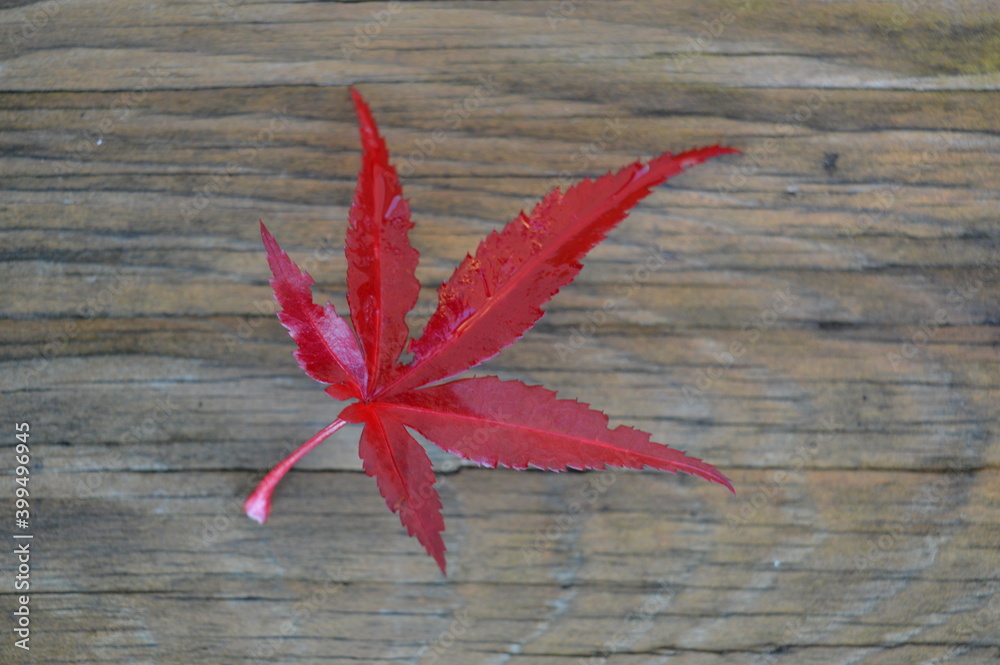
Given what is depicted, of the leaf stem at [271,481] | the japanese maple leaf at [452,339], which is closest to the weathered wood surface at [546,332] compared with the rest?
the leaf stem at [271,481]

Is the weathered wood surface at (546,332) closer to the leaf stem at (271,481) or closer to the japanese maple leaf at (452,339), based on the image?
the leaf stem at (271,481)

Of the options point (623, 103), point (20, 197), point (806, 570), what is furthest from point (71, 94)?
point (806, 570)

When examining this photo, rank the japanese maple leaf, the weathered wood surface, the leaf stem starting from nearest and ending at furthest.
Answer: the japanese maple leaf, the leaf stem, the weathered wood surface

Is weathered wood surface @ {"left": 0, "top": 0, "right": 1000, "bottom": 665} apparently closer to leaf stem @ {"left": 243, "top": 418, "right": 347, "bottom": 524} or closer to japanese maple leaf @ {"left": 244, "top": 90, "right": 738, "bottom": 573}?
leaf stem @ {"left": 243, "top": 418, "right": 347, "bottom": 524}

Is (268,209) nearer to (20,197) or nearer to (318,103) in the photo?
(318,103)

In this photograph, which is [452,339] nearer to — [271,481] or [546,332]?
[546,332]

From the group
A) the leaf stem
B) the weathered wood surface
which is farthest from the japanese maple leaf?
the weathered wood surface
